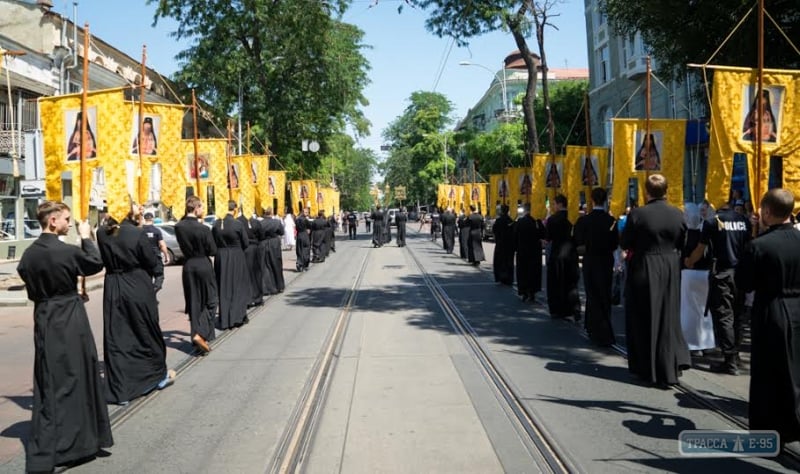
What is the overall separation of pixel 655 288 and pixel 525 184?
52.7ft

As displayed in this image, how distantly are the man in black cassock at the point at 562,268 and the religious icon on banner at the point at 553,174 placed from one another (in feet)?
23.3

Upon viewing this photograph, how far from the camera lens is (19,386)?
760cm

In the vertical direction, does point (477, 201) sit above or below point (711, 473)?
above

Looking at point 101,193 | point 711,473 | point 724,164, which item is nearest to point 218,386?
point 711,473

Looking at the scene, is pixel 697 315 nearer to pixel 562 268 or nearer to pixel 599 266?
pixel 599 266

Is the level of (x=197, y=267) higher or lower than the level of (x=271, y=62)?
lower

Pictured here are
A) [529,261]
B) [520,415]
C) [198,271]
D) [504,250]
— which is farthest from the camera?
[504,250]

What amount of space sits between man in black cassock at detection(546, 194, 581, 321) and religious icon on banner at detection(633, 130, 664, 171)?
236 cm

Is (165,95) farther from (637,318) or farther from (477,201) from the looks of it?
(637,318)

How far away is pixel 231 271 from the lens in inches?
433

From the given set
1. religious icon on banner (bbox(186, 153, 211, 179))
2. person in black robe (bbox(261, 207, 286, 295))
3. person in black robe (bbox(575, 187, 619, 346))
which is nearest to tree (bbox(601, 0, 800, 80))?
person in black robe (bbox(575, 187, 619, 346))

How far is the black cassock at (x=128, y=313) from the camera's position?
669cm

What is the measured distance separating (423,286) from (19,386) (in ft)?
32.7

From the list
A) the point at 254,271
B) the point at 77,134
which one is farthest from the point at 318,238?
the point at 77,134
